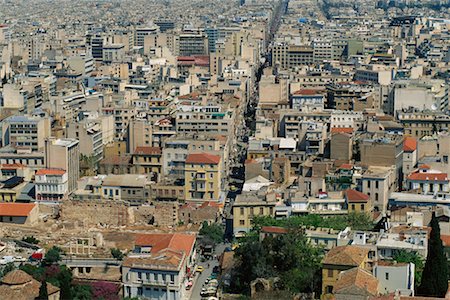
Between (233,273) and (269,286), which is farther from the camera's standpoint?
(233,273)

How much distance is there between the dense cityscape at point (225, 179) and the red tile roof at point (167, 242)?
0.05 m

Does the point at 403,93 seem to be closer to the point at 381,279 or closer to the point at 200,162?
the point at 200,162

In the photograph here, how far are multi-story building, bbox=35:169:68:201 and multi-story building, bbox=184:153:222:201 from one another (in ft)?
11.6

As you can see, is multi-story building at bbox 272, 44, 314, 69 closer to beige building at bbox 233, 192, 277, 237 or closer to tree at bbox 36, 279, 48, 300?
beige building at bbox 233, 192, 277, 237

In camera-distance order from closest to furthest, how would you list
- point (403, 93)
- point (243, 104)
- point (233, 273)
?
point (233, 273) → point (403, 93) → point (243, 104)

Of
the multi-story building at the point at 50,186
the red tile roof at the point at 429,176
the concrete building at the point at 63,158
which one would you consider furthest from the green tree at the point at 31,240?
the red tile roof at the point at 429,176

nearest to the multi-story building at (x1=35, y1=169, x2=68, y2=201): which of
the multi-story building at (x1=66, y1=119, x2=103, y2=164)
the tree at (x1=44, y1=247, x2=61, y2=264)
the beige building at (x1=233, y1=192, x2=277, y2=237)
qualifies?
the multi-story building at (x1=66, y1=119, x2=103, y2=164)

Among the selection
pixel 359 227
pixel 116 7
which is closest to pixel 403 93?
pixel 359 227

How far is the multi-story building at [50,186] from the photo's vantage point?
27.9m

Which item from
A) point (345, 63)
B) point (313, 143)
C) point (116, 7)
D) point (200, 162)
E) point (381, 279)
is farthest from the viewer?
point (116, 7)

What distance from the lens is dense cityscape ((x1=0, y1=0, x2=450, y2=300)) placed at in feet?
62.6

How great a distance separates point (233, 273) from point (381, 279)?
3379 mm

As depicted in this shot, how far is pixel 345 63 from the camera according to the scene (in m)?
50.1

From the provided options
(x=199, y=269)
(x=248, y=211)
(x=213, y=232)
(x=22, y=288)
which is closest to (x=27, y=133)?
(x=213, y=232)
